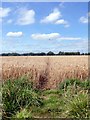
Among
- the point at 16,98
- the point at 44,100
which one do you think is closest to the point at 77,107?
the point at 44,100

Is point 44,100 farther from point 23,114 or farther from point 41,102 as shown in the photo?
point 23,114

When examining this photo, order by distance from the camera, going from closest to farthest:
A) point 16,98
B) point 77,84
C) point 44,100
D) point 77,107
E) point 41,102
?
point 77,107 < point 16,98 < point 41,102 < point 44,100 < point 77,84

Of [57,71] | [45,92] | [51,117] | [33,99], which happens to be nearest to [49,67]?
[57,71]

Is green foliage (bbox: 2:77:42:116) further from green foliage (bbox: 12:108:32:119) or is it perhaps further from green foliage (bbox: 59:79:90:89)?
green foliage (bbox: 59:79:90:89)

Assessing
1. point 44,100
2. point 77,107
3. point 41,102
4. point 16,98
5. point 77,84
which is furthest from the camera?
point 77,84

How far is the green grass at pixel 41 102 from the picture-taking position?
580 cm

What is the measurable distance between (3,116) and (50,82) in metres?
2.97

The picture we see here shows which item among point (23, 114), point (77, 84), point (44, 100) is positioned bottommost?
point (23, 114)

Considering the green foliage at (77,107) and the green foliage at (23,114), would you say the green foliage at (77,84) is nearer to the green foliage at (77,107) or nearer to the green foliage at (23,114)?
the green foliage at (77,107)

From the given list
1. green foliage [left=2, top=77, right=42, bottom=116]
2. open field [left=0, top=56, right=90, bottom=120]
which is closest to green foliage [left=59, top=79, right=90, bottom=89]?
open field [left=0, top=56, right=90, bottom=120]

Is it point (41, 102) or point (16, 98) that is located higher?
point (16, 98)

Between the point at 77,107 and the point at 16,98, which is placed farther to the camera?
the point at 16,98

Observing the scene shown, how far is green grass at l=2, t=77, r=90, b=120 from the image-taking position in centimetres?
580

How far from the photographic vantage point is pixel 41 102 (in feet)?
21.5
